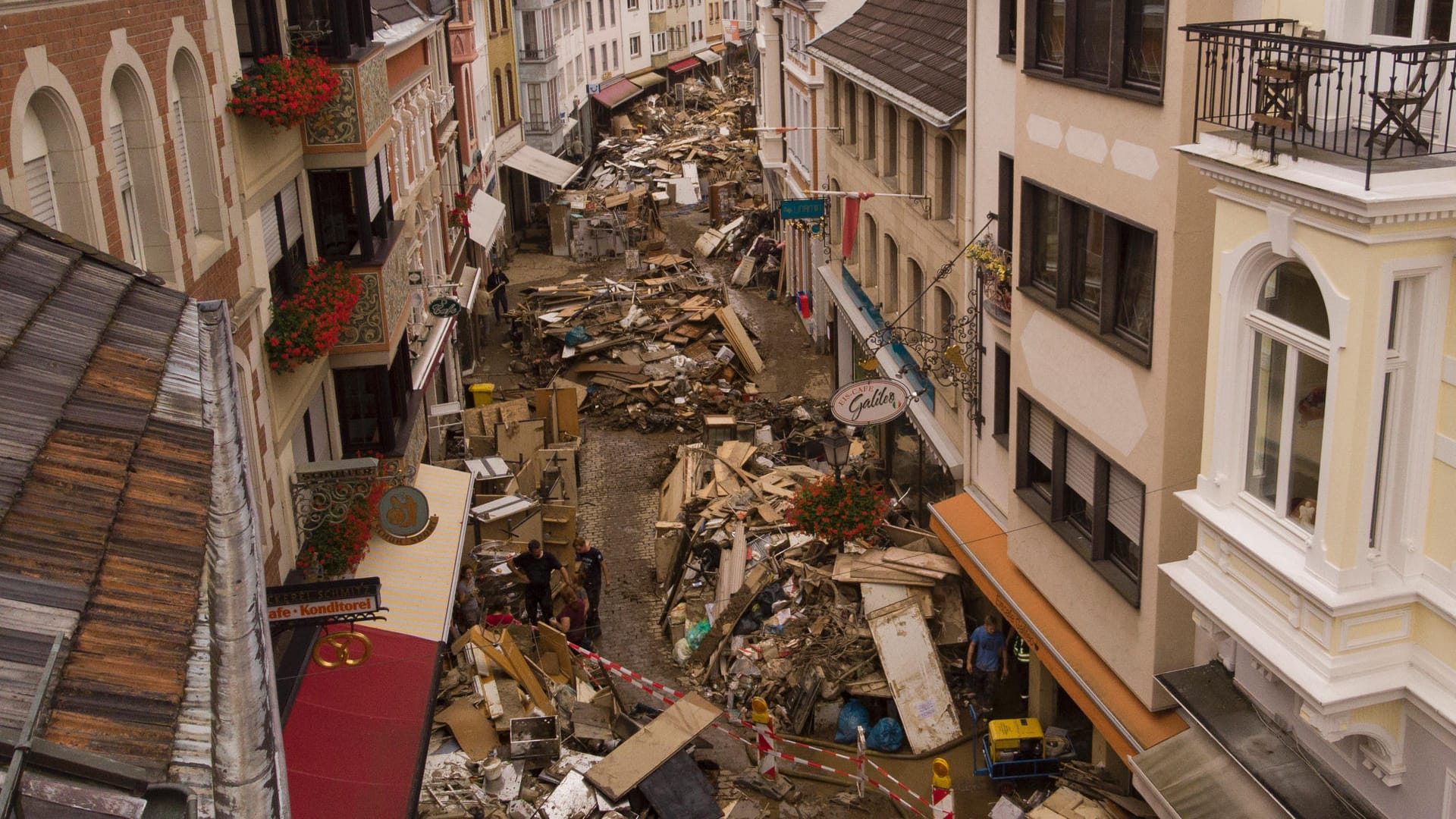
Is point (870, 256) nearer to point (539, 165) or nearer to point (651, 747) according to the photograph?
point (651, 747)

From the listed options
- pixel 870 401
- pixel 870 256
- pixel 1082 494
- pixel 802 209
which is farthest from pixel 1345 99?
Answer: pixel 802 209

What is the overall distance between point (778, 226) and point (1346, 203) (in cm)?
3689

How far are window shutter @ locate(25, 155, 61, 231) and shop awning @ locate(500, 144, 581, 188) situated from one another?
38404 mm

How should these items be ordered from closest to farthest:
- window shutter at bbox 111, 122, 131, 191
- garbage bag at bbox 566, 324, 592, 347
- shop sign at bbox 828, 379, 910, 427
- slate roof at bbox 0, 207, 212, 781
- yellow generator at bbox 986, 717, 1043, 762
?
slate roof at bbox 0, 207, 212, 781 < window shutter at bbox 111, 122, 131, 191 < yellow generator at bbox 986, 717, 1043, 762 < shop sign at bbox 828, 379, 910, 427 < garbage bag at bbox 566, 324, 592, 347

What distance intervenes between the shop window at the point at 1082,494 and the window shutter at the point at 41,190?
9361 millimetres

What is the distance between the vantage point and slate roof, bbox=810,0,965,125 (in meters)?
19.5

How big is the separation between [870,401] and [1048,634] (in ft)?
16.0

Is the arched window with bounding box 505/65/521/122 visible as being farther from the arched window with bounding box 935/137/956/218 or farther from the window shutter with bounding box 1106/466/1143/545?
the window shutter with bounding box 1106/466/1143/545

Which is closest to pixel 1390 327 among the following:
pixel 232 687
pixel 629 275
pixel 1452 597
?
pixel 1452 597

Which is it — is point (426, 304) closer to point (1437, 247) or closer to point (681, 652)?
point (681, 652)

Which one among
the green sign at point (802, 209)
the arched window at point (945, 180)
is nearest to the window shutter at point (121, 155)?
the arched window at point (945, 180)

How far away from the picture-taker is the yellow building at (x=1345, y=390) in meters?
7.54

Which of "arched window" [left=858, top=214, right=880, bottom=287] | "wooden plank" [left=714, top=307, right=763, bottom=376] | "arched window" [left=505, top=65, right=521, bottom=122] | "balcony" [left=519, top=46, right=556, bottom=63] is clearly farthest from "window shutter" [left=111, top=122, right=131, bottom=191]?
"balcony" [left=519, top=46, right=556, bottom=63]

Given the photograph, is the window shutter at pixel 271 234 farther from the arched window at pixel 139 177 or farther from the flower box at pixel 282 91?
the arched window at pixel 139 177
